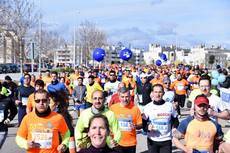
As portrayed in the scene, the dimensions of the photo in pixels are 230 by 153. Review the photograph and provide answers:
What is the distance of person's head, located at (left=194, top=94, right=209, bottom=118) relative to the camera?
560 centimetres

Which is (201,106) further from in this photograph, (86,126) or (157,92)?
(157,92)

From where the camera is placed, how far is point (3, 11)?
36.0 meters

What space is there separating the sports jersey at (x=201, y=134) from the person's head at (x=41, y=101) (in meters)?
1.63

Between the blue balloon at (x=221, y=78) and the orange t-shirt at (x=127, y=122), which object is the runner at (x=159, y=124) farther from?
the blue balloon at (x=221, y=78)

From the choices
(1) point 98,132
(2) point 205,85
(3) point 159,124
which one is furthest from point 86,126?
(1) point 98,132

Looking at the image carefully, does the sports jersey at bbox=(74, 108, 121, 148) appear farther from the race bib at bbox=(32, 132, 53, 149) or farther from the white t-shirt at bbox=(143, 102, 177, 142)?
the white t-shirt at bbox=(143, 102, 177, 142)

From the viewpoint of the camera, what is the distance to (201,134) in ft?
19.2

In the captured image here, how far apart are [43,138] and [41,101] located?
0.45 meters

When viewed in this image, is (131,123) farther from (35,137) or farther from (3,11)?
(3,11)

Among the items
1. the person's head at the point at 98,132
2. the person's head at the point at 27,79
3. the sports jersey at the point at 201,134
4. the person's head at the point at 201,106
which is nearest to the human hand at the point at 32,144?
the sports jersey at the point at 201,134

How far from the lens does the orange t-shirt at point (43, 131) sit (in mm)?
5965

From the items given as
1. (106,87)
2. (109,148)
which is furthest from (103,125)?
(106,87)

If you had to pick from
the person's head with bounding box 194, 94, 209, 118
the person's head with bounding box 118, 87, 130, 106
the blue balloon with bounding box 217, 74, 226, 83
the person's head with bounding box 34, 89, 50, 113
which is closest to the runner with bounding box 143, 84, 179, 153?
the person's head with bounding box 118, 87, 130, 106

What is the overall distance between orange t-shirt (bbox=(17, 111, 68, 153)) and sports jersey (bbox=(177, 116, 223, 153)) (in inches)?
59.0
